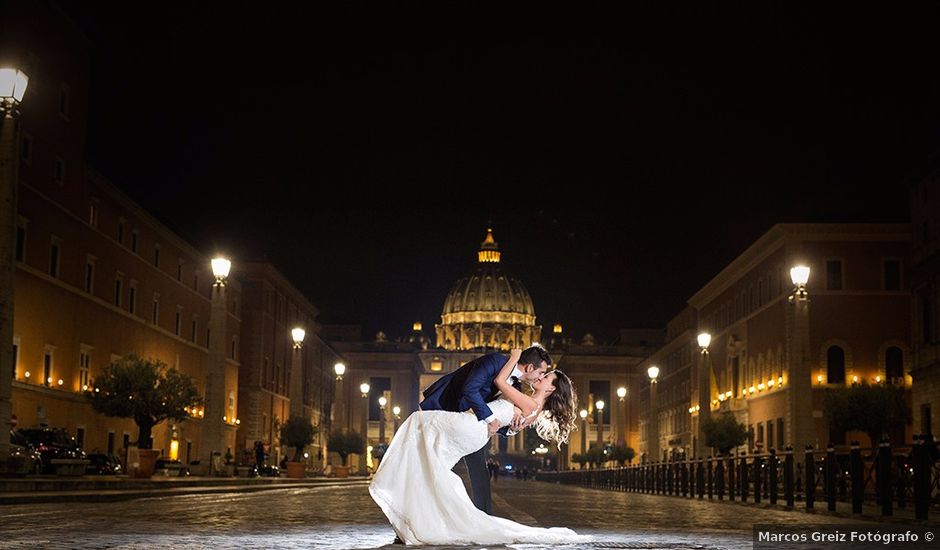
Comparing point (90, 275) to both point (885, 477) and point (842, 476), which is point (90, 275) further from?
point (885, 477)

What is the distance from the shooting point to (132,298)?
6019 cm

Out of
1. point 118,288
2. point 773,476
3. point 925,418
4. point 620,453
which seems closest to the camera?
point 773,476

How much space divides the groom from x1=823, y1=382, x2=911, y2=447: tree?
42186 millimetres

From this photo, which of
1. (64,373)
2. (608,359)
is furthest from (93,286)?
(608,359)

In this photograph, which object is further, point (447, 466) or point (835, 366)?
point (835, 366)

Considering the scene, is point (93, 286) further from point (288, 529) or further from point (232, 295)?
point (288, 529)

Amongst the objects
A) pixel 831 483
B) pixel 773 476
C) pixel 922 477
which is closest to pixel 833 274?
pixel 773 476

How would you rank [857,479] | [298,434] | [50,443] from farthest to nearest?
1. [298,434]
2. [50,443]
3. [857,479]

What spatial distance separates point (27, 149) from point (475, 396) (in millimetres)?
38501

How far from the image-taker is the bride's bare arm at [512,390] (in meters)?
10.4

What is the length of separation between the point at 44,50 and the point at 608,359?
123741mm

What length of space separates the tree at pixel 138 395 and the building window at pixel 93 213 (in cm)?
702

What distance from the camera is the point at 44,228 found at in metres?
47.7

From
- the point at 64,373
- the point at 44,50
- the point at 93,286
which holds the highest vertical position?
the point at 44,50
